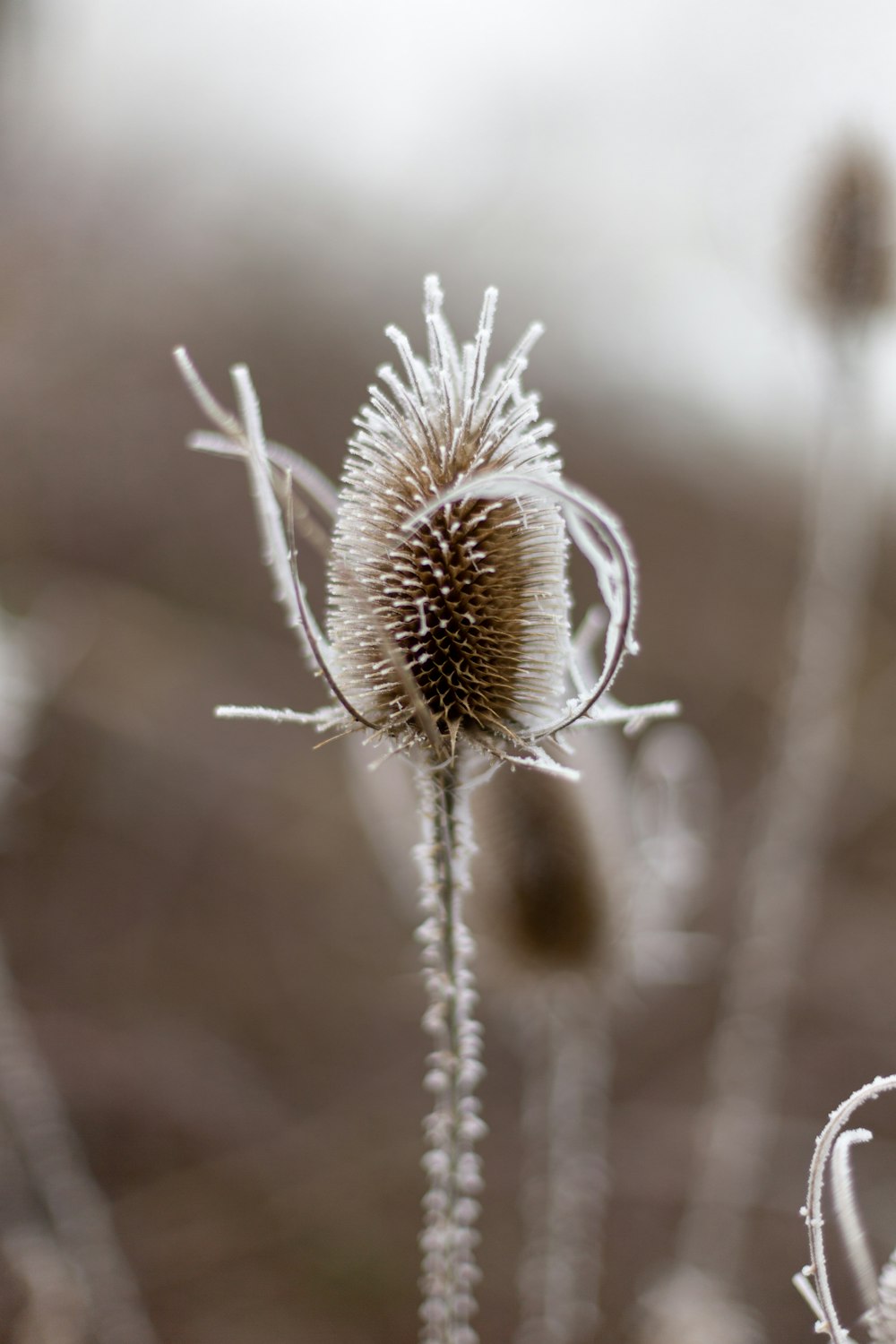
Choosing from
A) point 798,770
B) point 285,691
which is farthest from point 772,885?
point 285,691

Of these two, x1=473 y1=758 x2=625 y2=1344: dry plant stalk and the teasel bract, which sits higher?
the teasel bract

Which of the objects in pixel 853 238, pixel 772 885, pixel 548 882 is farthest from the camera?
pixel 772 885

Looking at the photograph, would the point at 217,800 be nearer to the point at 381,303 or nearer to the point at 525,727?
the point at 525,727

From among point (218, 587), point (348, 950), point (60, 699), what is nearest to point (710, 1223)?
point (348, 950)

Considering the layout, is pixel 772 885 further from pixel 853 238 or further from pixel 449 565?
pixel 449 565

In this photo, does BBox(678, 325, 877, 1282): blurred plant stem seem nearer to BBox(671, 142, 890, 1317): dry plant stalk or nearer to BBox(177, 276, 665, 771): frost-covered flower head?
BBox(671, 142, 890, 1317): dry plant stalk

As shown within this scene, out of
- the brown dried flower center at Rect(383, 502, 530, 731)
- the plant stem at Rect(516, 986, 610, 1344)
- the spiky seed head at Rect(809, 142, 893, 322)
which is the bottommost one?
the plant stem at Rect(516, 986, 610, 1344)

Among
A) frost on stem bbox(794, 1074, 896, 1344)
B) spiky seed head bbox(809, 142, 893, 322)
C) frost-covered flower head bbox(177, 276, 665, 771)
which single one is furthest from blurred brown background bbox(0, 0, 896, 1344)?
frost on stem bbox(794, 1074, 896, 1344)

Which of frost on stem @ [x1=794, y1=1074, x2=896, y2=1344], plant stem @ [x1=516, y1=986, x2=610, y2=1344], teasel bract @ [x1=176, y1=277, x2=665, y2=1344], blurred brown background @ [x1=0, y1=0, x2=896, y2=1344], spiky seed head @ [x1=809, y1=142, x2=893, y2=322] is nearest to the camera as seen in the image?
frost on stem @ [x1=794, y1=1074, x2=896, y2=1344]
